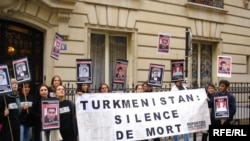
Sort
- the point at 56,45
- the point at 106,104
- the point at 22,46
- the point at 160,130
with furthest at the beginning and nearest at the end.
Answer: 1. the point at 22,46
2. the point at 56,45
3. the point at 160,130
4. the point at 106,104

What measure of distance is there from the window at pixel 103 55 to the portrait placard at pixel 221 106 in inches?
223

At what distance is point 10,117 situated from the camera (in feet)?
25.8

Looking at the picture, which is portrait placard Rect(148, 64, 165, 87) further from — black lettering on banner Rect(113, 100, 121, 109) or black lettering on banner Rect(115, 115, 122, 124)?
black lettering on banner Rect(115, 115, 122, 124)

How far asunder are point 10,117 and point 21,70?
89cm

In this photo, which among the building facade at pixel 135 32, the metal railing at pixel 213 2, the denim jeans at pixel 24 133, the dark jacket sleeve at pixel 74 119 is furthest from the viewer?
the metal railing at pixel 213 2

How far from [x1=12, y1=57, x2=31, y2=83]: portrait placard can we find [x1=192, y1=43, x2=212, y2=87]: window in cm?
1034

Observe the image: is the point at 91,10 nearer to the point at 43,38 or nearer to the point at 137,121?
the point at 43,38

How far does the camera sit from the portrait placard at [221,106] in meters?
9.20

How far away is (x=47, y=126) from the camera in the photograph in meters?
7.14

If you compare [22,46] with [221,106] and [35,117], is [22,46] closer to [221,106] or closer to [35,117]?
[35,117]

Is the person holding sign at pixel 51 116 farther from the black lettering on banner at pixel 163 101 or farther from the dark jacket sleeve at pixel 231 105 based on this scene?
the dark jacket sleeve at pixel 231 105

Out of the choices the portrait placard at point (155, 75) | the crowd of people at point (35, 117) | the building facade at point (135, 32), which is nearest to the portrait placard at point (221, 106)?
the portrait placard at point (155, 75)

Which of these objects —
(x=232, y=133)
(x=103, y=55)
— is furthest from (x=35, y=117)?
(x=103, y=55)

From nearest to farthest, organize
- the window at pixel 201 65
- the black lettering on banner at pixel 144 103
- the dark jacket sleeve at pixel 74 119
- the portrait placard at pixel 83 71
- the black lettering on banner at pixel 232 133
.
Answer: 1. the black lettering on banner at pixel 232 133
2. the dark jacket sleeve at pixel 74 119
3. the black lettering on banner at pixel 144 103
4. the portrait placard at pixel 83 71
5. the window at pixel 201 65
